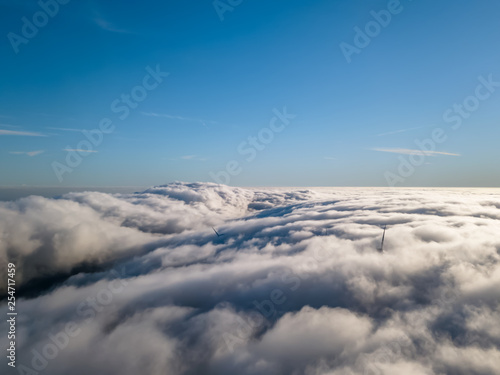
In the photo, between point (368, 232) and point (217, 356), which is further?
point (368, 232)

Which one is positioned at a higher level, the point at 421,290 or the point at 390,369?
the point at 421,290

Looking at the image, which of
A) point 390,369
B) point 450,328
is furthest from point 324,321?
point 450,328

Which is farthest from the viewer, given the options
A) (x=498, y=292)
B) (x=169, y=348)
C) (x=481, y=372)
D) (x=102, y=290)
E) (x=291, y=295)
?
(x=102, y=290)

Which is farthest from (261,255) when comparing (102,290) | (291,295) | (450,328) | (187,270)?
(102,290)

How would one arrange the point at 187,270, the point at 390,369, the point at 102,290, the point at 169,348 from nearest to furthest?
the point at 390,369 < the point at 169,348 < the point at 187,270 < the point at 102,290

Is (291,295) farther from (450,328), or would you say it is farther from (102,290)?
(102,290)

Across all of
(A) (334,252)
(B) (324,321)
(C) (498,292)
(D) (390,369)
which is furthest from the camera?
(A) (334,252)

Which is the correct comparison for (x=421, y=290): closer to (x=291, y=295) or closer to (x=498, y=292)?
(x=498, y=292)

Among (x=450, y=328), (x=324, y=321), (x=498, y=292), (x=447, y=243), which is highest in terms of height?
(x=447, y=243)

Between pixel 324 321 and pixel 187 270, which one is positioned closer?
pixel 324 321
